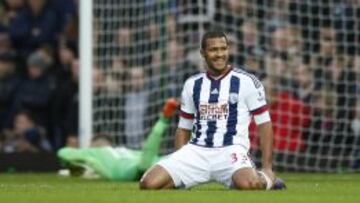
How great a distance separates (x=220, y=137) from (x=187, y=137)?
579 millimetres

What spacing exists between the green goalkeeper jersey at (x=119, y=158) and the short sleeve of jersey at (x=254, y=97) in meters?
3.11

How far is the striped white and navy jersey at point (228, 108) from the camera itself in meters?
11.1

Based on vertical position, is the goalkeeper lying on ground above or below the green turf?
below

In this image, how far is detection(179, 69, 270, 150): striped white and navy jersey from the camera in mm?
11109

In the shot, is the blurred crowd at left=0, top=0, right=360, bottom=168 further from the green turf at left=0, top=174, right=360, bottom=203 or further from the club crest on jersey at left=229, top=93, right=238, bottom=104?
the club crest on jersey at left=229, top=93, right=238, bottom=104

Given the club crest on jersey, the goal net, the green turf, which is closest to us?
the green turf

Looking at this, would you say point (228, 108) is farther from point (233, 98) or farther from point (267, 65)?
point (267, 65)

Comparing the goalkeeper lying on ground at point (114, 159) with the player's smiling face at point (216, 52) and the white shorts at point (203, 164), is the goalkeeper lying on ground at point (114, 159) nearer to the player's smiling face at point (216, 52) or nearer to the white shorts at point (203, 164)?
the white shorts at point (203, 164)

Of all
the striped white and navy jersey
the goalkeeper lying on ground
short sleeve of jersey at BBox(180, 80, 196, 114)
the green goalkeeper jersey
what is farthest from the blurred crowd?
the striped white and navy jersey

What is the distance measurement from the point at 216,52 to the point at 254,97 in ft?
1.69

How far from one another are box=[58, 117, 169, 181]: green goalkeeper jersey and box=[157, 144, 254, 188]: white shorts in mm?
2990

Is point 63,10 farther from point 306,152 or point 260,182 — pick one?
point 260,182

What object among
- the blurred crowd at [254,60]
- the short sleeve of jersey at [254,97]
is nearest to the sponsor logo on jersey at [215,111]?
the short sleeve of jersey at [254,97]

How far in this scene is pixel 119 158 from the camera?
584 inches
